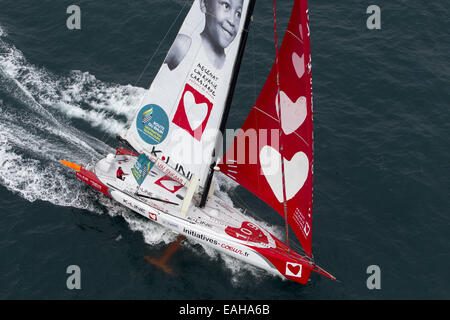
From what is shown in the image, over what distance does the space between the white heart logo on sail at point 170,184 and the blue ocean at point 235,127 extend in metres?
2.91

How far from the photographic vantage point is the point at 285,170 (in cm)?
3388

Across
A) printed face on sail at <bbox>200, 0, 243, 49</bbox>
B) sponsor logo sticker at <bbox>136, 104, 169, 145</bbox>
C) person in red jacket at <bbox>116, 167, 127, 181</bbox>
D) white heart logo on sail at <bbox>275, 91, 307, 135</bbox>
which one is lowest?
A: person in red jacket at <bbox>116, 167, 127, 181</bbox>

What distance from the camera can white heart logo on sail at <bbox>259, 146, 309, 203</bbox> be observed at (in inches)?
1282

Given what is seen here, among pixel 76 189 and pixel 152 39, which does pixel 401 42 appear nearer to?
pixel 152 39

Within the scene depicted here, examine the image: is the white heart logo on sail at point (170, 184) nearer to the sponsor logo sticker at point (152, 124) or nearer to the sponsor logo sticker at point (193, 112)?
the sponsor logo sticker at point (152, 124)

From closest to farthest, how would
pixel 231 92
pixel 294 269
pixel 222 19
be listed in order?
1. pixel 222 19
2. pixel 231 92
3. pixel 294 269

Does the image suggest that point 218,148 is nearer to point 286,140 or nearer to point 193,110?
point 193,110

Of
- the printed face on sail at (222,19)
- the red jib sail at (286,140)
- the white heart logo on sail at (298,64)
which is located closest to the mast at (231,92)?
the printed face on sail at (222,19)

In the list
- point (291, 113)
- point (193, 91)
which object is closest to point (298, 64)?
point (291, 113)

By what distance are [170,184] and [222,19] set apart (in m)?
13.6

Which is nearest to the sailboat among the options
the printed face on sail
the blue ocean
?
the printed face on sail

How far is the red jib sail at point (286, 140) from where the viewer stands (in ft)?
98.8

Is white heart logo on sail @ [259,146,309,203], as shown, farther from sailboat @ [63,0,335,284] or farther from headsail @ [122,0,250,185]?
headsail @ [122,0,250,185]

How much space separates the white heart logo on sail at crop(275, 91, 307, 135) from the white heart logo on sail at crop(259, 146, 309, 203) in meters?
1.66
